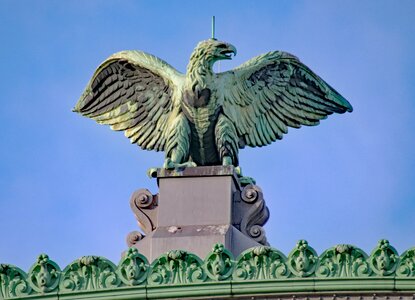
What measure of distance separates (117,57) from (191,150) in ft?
7.37

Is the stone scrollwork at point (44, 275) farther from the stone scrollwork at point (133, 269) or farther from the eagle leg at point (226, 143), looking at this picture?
the eagle leg at point (226, 143)

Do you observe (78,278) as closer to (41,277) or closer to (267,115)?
(41,277)

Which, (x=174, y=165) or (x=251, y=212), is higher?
(x=174, y=165)

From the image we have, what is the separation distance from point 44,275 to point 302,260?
154 inches

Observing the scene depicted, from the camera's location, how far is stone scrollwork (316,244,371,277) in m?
46.4

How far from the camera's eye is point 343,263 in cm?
4650

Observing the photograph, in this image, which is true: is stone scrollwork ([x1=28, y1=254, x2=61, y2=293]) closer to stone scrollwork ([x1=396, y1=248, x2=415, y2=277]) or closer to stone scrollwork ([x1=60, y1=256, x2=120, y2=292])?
stone scrollwork ([x1=60, y1=256, x2=120, y2=292])

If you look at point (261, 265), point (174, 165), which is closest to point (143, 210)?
point (174, 165)

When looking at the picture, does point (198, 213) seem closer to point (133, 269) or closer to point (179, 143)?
point (179, 143)

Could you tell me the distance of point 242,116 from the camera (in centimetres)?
5222

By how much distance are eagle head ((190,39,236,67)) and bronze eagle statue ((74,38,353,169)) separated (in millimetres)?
13

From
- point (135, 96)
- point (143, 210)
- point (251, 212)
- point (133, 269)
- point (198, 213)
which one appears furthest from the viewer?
point (135, 96)

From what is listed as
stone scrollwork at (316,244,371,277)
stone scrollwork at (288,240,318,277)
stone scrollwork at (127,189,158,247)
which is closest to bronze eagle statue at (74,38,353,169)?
stone scrollwork at (127,189,158,247)

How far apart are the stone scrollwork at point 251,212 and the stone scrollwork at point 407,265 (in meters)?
4.63
